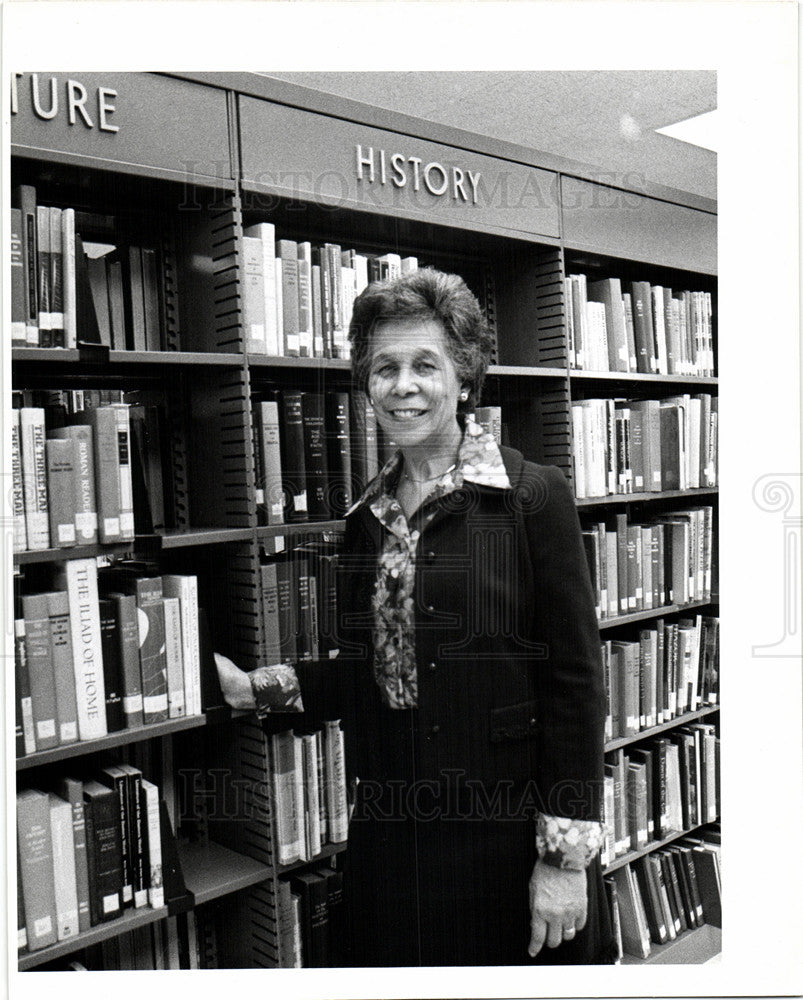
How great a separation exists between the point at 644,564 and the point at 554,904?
764mm

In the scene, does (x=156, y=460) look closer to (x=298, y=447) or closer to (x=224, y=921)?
(x=298, y=447)

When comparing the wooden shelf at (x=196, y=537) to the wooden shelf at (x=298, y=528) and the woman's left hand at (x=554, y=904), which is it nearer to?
the wooden shelf at (x=298, y=528)

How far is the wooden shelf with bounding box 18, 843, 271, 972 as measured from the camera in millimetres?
1418

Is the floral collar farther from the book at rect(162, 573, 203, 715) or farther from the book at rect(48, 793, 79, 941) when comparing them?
the book at rect(48, 793, 79, 941)

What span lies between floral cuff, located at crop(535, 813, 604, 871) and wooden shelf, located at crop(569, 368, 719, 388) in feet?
2.99

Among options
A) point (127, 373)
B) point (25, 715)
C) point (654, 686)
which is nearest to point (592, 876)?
point (654, 686)

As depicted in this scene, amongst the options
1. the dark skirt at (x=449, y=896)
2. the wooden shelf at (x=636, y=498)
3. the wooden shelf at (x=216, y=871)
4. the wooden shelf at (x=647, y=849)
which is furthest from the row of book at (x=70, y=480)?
the wooden shelf at (x=647, y=849)

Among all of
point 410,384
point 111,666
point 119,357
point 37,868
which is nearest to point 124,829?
point 37,868

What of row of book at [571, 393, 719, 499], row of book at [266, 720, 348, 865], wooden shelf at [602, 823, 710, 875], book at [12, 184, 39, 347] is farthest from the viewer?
wooden shelf at [602, 823, 710, 875]

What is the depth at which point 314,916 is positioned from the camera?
164cm

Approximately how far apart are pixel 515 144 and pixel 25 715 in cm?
147

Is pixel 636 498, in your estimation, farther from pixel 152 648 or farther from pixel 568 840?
pixel 152 648

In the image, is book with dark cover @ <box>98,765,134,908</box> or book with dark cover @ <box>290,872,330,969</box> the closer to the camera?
book with dark cover @ <box>98,765,134,908</box>

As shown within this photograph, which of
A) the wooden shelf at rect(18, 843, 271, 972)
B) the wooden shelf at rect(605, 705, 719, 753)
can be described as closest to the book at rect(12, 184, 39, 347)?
the wooden shelf at rect(18, 843, 271, 972)
